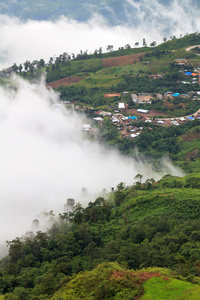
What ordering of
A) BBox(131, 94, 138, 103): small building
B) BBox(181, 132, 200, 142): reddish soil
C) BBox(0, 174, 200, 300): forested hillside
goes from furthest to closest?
BBox(131, 94, 138, 103): small building
BBox(181, 132, 200, 142): reddish soil
BBox(0, 174, 200, 300): forested hillside

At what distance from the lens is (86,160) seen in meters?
69.8

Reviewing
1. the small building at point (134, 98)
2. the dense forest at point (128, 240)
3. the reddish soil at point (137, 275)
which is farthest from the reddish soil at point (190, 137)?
the reddish soil at point (137, 275)

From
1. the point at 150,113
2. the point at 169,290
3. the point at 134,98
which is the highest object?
the point at 134,98

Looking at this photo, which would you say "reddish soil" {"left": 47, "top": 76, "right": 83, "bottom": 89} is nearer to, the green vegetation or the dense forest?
the dense forest

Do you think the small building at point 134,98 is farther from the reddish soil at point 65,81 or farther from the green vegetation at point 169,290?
the green vegetation at point 169,290

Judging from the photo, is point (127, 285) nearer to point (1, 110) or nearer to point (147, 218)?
point (147, 218)

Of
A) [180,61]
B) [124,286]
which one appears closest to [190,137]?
[180,61]

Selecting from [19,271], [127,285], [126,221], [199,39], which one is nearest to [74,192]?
[126,221]

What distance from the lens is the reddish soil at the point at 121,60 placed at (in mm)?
113938

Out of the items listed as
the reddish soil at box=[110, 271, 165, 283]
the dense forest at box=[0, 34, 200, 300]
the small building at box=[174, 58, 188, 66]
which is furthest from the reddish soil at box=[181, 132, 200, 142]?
the reddish soil at box=[110, 271, 165, 283]

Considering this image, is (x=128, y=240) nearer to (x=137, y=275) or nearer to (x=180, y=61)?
(x=137, y=275)

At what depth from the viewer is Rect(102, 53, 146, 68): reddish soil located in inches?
4486

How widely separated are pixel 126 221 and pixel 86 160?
97.4ft

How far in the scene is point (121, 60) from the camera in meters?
116
